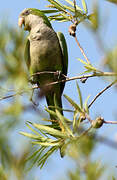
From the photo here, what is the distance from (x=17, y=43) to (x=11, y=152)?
29 centimetres

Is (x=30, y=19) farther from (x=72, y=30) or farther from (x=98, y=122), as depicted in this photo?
(x=98, y=122)

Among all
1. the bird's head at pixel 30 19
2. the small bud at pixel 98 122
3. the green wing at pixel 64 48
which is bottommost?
the green wing at pixel 64 48

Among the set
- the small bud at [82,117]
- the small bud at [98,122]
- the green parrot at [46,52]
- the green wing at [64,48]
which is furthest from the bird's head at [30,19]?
the small bud at [98,122]

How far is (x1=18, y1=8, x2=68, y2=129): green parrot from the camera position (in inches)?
132

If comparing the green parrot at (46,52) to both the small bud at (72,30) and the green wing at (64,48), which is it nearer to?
the green wing at (64,48)

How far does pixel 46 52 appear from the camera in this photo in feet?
11.0

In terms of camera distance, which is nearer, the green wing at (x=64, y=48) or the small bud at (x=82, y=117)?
the small bud at (x=82, y=117)

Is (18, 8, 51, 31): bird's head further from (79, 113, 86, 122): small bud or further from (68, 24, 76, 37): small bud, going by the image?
(79, 113, 86, 122): small bud

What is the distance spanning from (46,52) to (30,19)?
2.01 feet

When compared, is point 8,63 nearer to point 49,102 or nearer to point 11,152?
point 11,152

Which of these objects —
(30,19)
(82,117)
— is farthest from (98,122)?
(30,19)

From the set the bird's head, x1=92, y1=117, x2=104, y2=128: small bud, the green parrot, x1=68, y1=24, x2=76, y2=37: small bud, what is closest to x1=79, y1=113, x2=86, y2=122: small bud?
x1=92, y1=117, x2=104, y2=128: small bud

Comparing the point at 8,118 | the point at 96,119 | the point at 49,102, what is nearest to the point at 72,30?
the point at 96,119

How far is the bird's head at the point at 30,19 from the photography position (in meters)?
3.65
